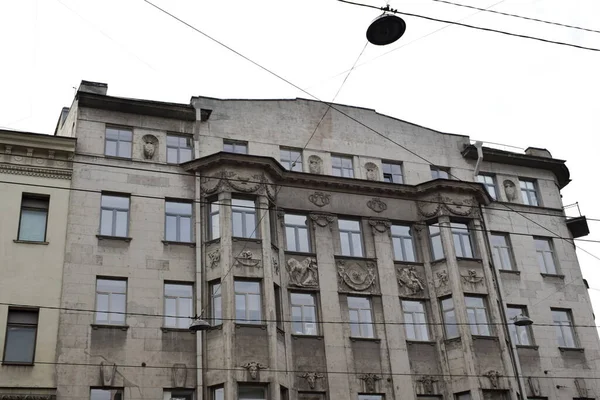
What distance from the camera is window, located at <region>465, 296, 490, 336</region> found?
26516 millimetres

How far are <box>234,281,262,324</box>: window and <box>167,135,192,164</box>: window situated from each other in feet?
18.3

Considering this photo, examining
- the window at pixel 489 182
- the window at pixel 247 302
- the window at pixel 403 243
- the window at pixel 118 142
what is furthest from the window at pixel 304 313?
the window at pixel 489 182

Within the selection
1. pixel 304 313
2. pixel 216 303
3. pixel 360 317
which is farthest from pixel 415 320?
pixel 216 303

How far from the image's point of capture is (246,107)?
92.9 ft

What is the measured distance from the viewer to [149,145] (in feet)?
86.7

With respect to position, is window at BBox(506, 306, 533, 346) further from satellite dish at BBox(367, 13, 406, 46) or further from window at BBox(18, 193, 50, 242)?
window at BBox(18, 193, 50, 242)

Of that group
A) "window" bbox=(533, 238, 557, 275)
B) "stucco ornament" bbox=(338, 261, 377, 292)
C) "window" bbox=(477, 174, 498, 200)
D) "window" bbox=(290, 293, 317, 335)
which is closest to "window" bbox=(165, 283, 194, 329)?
"window" bbox=(290, 293, 317, 335)

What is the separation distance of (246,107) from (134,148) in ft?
15.8

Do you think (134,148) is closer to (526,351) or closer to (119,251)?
(119,251)

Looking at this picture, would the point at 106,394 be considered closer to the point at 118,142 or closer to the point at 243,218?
the point at 243,218

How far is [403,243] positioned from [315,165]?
466cm

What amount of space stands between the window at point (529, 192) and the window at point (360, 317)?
32.8 ft

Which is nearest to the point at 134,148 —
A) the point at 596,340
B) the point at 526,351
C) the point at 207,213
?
the point at 207,213

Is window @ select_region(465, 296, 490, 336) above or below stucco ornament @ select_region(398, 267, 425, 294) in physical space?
below
